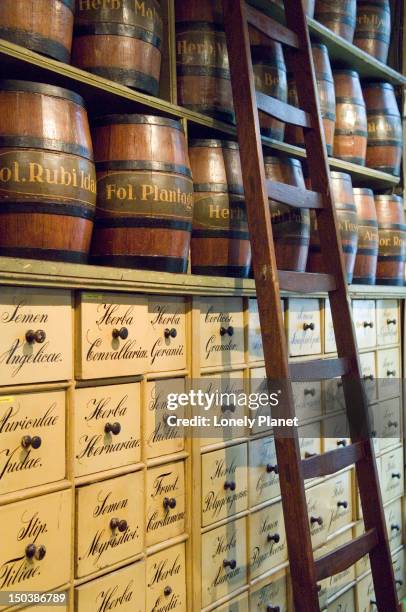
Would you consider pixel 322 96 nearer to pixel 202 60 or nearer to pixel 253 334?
pixel 202 60

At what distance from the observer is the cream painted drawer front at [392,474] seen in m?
2.97

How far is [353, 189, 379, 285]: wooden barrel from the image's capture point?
280cm

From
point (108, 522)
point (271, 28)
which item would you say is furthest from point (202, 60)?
point (108, 522)

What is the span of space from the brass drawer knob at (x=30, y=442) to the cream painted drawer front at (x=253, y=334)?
87 cm

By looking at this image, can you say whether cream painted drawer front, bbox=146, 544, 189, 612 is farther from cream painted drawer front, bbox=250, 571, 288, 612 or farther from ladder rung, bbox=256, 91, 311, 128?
ladder rung, bbox=256, 91, 311, 128

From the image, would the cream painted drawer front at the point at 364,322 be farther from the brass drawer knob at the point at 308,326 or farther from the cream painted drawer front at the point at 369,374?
the brass drawer knob at the point at 308,326

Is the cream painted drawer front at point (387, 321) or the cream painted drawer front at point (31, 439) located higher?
the cream painted drawer front at point (387, 321)

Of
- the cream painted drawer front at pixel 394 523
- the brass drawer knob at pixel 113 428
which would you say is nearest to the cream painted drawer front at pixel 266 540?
the brass drawer knob at pixel 113 428

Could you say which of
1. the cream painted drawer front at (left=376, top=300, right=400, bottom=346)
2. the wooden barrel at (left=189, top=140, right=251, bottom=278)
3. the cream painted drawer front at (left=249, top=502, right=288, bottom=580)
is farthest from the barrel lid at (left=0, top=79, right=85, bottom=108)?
the cream painted drawer front at (left=376, top=300, right=400, bottom=346)

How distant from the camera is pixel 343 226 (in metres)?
2.59

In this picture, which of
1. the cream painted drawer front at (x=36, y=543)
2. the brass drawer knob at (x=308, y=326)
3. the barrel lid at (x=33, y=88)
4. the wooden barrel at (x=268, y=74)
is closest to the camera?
the cream painted drawer front at (x=36, y=543)

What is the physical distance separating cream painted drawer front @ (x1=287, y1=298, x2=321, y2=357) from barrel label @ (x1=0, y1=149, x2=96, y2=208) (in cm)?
100

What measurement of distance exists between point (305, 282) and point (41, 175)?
897 millimetres

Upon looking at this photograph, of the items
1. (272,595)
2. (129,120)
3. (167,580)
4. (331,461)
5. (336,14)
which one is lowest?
(272,595)
